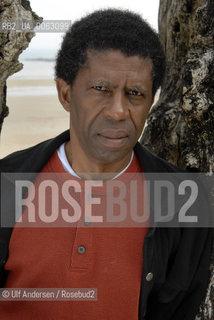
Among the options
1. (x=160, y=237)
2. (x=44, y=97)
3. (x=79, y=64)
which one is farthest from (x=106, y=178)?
(x=44, y=97)

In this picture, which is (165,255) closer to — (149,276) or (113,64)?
(149,276)

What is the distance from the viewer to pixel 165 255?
8.04 feet

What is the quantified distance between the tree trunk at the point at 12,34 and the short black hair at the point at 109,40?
0.21m

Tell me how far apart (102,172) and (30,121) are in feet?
34.3

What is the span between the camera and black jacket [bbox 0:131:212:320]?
236 cm

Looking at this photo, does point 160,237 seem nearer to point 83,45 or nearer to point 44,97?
point 83,45

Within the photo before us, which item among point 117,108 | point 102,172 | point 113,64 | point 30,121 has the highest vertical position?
point 113,64

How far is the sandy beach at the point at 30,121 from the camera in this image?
10.6m

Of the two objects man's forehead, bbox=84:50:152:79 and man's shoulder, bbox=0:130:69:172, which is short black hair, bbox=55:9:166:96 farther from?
man's shoulder, bbox=0:130:69:172

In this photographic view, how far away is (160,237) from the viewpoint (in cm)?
→ 244

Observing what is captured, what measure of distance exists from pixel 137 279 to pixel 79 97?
917 millimetres

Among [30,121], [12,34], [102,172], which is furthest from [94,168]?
[30,121]

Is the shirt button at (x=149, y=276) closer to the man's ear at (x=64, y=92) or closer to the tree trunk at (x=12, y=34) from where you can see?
the man's ear at (x=64, y=92)

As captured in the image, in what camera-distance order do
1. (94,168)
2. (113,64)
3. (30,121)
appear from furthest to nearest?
(30,121) < (94,168) < (113,64)
